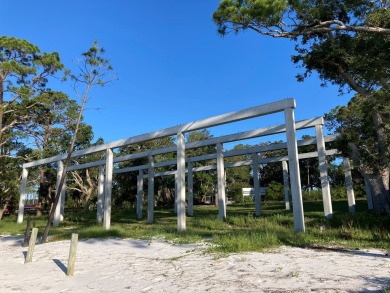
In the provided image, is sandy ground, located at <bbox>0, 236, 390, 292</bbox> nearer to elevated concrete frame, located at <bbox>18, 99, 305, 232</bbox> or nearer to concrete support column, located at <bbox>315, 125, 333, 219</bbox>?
elevated concrete frame, located at <bbox>18, 99, 305, 232</bbox>

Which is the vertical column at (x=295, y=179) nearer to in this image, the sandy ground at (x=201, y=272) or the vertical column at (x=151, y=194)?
the sandy ground at (x=201, y=272)

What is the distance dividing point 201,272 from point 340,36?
954 centimetres

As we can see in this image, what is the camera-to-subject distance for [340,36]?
11.5 meters

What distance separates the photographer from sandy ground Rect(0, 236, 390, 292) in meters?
4.95

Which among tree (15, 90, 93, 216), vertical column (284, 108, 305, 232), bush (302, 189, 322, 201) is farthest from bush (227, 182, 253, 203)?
vertical column (284, 108, 305, 232)

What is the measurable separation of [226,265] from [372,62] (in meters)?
8.39

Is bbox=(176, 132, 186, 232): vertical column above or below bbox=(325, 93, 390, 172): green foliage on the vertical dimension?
below

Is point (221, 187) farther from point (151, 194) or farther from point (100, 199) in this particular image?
point (100, 199)

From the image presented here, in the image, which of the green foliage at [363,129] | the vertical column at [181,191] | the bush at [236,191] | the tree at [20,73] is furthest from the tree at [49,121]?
the bush at [236,191]

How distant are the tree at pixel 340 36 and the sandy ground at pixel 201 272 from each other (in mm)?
6279

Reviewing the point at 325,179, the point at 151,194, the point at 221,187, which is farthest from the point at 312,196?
the point at 151,194

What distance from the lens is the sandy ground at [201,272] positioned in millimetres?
4945

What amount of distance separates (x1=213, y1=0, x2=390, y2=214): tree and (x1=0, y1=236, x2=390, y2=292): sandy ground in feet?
20.6

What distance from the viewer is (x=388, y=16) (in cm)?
941
